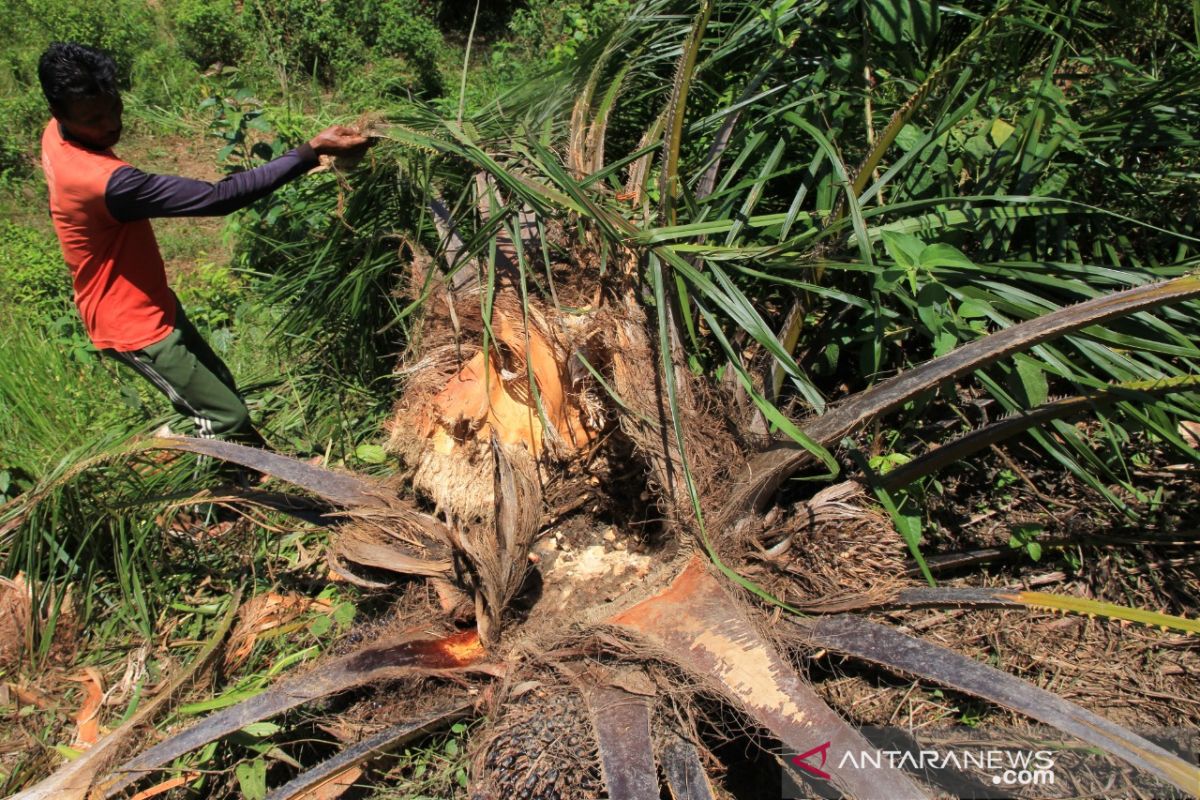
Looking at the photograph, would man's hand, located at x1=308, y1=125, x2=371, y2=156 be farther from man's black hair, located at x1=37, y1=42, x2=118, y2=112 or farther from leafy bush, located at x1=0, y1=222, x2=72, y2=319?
leafy bush, located at x1=0, y1=222, x2=72, y2=319

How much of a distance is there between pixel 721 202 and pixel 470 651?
140cm

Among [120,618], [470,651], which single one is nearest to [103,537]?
[120,618]

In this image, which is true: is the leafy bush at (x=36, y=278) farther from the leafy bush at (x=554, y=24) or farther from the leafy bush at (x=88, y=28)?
the leafy bush at (x=554, y=24)

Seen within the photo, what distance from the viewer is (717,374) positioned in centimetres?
242

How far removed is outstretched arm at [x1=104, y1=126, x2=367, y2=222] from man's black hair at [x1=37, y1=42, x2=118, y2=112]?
0.23 meters

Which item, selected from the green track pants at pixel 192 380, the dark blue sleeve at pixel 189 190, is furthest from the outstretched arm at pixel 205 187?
the green track pants at pixel 192 380

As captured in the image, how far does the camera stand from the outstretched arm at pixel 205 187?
8.27 ft

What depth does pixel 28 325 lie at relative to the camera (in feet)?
12.1

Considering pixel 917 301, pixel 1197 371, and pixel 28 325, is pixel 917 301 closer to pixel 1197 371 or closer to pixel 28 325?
pixel 1197 371

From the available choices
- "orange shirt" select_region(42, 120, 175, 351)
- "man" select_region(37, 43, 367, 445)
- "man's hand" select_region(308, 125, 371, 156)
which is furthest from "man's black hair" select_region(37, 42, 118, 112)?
"man's hand" select_region(308, 125, 371, 156)

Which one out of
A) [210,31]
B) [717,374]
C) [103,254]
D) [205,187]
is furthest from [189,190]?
[210,31]

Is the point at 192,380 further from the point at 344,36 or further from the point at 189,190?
the point at 344,36

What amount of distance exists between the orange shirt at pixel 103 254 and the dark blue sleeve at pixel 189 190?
0.14 feet

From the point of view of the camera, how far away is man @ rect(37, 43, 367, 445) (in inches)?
98.5
